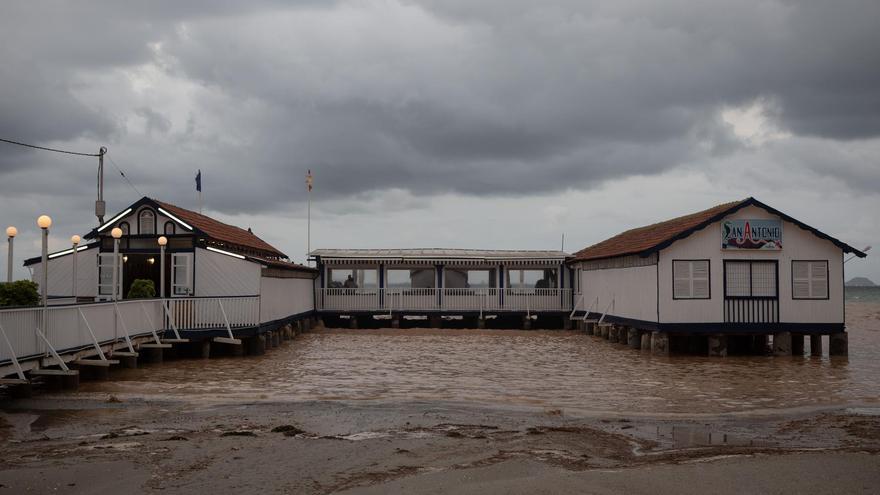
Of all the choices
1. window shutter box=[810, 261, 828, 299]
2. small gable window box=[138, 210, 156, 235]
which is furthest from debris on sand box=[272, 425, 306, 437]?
window shutter box=[810, 261, 828, 299]

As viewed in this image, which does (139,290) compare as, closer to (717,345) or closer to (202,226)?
(202,226)

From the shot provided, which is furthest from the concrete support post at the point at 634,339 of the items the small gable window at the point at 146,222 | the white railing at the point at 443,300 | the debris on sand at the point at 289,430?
the debris on sand at the point at 289,430

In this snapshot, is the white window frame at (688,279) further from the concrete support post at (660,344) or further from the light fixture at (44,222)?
the light fixture at (44,222)

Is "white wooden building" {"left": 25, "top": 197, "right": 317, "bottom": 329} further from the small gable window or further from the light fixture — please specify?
the light fixture

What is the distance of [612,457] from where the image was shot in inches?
420

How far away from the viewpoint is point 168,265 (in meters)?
27.4

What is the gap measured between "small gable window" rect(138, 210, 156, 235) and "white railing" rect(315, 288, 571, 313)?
1248cm

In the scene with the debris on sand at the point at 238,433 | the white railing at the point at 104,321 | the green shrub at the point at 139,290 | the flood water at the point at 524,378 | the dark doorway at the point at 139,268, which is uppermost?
the dark doorway at the point at 139,268

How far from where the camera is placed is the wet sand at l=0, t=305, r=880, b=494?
9.25 meters

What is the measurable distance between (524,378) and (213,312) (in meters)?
10.7

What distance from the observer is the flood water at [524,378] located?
1641 cm

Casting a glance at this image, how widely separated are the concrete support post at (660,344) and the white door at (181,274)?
15.9m

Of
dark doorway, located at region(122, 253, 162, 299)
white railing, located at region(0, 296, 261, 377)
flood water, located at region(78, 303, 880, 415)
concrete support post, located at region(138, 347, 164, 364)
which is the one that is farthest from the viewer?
dark doorway, located at region(122, 253, 162, 299)

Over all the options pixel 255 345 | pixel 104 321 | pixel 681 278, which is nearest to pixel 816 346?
pixel 681 278
